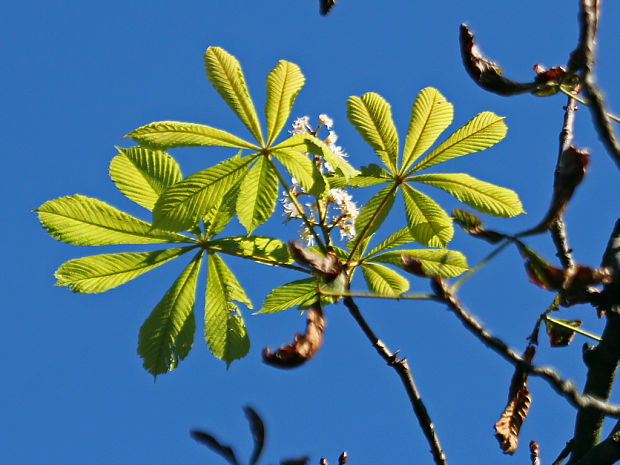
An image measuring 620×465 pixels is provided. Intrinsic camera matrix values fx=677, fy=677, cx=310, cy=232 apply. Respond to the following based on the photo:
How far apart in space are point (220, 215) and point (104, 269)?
47 cm

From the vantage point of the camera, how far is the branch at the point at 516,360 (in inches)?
58.4

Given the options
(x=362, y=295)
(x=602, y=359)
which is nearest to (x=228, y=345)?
(x=362, y=295)

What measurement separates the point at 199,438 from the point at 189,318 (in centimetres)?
78

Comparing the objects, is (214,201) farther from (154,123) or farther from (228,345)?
(228,345)

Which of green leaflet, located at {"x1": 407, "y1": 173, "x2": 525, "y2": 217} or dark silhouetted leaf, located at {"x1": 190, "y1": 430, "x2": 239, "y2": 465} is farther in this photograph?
green leaflet, located at {"x1": 407, "y1": 173, "x2": 525, "y2": 217}

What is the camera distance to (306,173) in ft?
7.54

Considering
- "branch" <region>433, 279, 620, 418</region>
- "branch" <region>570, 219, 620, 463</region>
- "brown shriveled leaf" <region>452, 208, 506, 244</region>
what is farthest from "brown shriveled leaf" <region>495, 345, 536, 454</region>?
"brown shriveled leaf" <region>452, 208, 506, 244</region>

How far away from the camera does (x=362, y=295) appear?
1580mm

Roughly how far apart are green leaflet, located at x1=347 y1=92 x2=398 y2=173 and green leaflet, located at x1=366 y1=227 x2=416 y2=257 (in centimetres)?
29

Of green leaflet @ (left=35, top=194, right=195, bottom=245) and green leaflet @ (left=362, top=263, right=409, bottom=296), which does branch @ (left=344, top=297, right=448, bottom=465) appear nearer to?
green leaflet @ (left=362, top=263, right=409, bottom=296)

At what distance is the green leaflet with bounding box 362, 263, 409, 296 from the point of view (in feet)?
8.36

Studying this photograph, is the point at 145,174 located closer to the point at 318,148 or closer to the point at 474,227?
the point at 318,148

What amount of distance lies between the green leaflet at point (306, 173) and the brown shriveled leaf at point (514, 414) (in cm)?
87

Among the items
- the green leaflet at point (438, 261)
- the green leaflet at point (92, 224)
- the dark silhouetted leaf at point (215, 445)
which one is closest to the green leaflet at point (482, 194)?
the green leaflet at point (438, 261)
